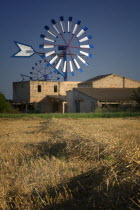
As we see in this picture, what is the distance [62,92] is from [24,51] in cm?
1148

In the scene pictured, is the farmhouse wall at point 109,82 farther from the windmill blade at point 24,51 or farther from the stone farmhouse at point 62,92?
the windmill blade at point 24,51

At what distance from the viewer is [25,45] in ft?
132

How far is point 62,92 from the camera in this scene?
4856cm

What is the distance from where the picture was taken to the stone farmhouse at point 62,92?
38.3 metres

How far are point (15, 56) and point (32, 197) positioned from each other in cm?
3691

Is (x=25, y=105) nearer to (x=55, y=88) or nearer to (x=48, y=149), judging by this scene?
(x=55, y=88)

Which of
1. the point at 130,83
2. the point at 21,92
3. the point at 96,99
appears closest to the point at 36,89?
the point at 21,92

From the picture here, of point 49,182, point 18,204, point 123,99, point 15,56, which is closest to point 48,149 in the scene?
point 49,182

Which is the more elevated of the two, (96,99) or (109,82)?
(109,82)

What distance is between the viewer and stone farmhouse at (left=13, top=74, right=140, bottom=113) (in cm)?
3834

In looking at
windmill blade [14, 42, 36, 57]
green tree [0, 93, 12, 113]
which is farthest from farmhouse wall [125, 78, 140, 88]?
green tree [0, 93, 12, 113]

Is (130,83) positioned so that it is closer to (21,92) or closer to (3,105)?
(21,92)

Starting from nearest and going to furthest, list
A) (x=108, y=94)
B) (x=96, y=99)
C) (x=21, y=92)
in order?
(x=96, y=99) < (x=108, y=94) < (x=21, y=92)

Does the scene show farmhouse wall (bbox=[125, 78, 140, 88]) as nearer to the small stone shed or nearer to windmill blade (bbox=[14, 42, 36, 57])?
the small stone shed
